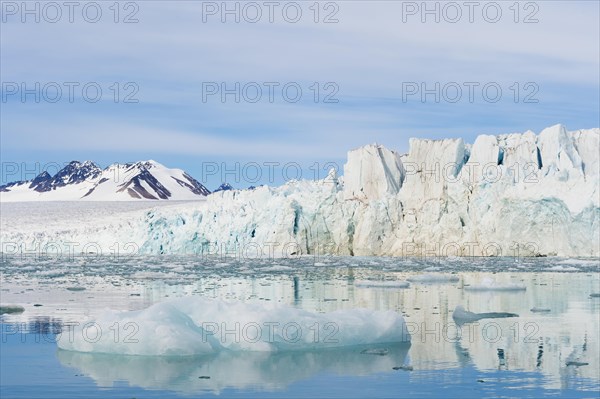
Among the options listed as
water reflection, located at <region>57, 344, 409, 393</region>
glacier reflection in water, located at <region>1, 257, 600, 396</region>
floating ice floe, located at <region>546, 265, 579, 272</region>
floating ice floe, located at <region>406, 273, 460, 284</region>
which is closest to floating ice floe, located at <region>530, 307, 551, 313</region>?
glacier reflection in water, located at <region>1, 257, 600, 396</region>

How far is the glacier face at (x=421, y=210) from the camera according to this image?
120 ft

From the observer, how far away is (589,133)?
148ft

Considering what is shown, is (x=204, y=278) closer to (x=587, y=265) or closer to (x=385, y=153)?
(x=587, y=265)

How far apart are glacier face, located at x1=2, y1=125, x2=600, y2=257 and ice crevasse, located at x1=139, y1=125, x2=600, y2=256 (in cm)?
5

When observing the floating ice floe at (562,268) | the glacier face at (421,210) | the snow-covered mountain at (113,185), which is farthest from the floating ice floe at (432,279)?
the snow-covered mountain at (113,185)

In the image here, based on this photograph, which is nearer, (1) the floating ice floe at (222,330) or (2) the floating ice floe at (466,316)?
(1) the floating ice floe at (222,330)

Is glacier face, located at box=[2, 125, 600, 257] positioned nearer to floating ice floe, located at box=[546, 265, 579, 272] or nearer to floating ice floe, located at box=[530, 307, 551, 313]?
floating ice floe, located at box=[546, 265, 579, 272]

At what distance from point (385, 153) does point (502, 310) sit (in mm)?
35296

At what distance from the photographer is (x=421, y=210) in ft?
136

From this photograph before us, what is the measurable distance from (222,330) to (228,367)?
1.17 meters

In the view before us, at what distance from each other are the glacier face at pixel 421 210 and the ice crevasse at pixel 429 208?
2.1 inches

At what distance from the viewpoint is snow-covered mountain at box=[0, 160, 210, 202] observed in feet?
436

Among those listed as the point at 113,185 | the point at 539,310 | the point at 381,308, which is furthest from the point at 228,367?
the point at 113,185

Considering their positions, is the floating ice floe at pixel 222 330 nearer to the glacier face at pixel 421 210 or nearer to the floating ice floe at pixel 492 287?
the floating ice floe at pixel 492 287
